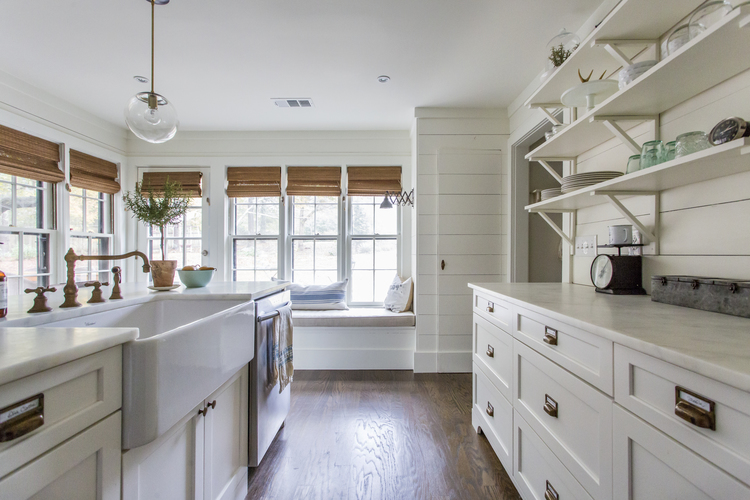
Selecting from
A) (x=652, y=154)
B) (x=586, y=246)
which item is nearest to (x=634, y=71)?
(x=652, y=154)

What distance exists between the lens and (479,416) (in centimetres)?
207

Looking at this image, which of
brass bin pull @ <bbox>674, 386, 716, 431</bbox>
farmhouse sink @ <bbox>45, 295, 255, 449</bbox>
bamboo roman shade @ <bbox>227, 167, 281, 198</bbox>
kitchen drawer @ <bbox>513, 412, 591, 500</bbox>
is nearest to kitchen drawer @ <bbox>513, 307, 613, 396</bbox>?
brass bin pull @ <bbox>674, 386, 716, 431</bbox>

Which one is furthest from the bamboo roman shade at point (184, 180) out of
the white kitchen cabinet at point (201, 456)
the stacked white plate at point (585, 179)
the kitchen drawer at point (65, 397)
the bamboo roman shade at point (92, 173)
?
the stacked white plate at point (585, 179)

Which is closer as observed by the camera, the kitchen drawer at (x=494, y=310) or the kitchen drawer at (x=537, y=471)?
the kitchen drawer at (x=537, y=471)

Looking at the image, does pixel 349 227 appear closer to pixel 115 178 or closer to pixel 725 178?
pixel 115 178

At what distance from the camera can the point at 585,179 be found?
1.64m

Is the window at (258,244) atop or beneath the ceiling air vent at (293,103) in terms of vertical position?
beneath

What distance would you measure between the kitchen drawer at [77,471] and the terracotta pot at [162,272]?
1.18 meters

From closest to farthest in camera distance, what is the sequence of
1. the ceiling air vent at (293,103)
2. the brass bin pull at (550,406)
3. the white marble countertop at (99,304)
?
the white marble countertop at (99,304), the brass bin pull at (550,406), the ceiling air vent at (293,103)

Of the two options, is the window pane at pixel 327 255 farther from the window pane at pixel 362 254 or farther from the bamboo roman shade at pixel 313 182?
the bamboo roman shade at pixel 313 182

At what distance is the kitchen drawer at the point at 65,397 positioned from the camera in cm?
57

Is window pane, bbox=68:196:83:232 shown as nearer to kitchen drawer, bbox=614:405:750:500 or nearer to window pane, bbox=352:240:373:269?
window pane, bbox=352:240:373:269

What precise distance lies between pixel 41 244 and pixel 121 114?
1.46m

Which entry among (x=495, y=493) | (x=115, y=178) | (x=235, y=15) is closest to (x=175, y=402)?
(x=495, y=493)
